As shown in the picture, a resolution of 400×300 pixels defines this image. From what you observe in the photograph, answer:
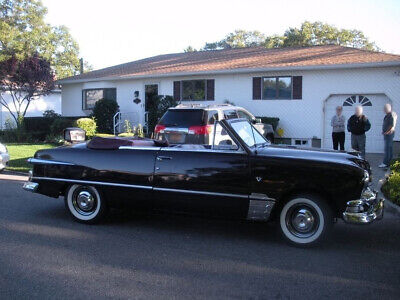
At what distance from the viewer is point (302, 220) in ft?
18.1

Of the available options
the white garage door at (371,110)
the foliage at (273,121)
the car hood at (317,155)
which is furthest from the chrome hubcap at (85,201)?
the white garage door at (371,110)

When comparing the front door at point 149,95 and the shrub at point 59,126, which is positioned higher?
the front door at point 149,95

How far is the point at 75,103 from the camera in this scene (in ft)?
79.1

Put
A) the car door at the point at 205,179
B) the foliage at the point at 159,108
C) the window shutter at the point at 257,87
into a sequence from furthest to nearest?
the foliage at the point at 159,108 → the window shutter at the point at 257,87 → the car door at the point at 205,179

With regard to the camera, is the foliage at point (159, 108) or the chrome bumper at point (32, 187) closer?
the chrome bumper at point (32, 187)

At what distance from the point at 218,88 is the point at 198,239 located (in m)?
13.7

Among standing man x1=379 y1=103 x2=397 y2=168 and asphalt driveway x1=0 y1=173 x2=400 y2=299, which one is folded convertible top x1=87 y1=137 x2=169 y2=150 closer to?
asphalt driveway x1=0 y1=173 x2=400 y2=299

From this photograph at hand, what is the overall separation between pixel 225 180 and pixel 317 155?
4.10 feet

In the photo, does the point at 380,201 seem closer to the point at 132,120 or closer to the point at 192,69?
the point at 192,69

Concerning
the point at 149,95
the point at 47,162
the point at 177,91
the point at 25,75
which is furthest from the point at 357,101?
the point at 25,75

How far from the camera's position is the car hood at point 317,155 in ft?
18.2

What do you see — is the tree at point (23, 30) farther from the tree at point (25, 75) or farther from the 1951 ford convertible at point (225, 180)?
the 1951 ford convertible at point (225, 180)

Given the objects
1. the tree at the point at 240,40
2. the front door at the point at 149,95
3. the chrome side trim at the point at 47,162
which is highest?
the tree at the point at 240,40

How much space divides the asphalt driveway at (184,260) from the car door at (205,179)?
1.47ft
